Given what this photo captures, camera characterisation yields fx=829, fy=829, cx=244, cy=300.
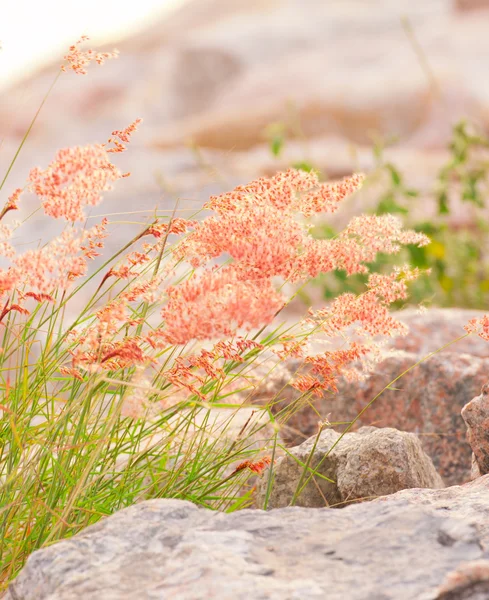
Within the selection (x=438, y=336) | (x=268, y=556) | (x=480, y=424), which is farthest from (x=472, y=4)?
(x=268, y=556)

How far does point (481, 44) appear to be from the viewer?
1126cm

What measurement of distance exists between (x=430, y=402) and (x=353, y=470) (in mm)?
872

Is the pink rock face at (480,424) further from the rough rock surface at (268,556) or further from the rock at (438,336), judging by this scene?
the rock at (438,336)

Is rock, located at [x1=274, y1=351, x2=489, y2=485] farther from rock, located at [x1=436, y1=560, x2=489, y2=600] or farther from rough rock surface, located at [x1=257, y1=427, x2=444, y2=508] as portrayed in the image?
rock, located at [x1=436, y1=560, x2=489, y2=600]

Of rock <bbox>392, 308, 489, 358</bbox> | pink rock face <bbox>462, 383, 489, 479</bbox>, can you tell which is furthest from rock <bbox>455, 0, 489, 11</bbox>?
pink rock face <bbox>462, 383, 489, 479</bbox>

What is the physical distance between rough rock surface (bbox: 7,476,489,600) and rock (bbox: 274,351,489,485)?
1268 mm

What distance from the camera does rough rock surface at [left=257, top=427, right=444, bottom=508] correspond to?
1.97 metres

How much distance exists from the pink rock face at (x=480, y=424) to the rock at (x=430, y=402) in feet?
1.89

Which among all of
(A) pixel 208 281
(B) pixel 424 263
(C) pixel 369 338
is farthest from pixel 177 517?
(B) pixel 424 263

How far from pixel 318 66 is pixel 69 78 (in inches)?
167

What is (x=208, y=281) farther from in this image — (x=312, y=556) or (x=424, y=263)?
(x=424, y=263)

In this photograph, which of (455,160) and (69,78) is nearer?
(455,160)

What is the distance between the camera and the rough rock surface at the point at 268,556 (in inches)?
46.2

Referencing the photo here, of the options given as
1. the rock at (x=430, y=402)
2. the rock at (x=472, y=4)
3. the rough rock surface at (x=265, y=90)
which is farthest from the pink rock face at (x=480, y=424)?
the rock at (x=472, y=4)
